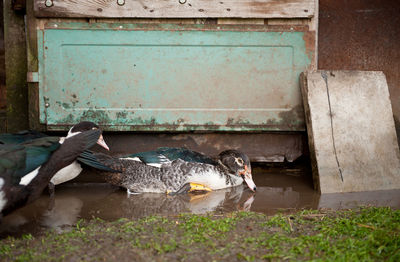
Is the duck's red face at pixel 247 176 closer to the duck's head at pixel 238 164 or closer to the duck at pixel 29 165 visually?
the duck's head at pixel 238 164

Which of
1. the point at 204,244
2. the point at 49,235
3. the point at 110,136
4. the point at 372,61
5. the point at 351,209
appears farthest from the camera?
the point at 372,61

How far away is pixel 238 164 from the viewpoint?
5.39 metres

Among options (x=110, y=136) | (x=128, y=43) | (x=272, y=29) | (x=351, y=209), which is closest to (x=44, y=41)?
(x=128, y=43)

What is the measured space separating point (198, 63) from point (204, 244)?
2.96 meters

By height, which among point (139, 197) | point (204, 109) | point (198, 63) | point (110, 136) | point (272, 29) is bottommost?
point (139, 197)

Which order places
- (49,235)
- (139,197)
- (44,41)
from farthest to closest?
(44,41)
(139,197)
(49,235)

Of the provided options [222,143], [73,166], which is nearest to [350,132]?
[222,143]

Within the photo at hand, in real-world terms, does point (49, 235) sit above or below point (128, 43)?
below

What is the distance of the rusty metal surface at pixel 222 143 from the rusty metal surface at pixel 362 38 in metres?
A: 1.58

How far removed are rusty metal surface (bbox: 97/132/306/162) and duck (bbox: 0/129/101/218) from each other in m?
1.97

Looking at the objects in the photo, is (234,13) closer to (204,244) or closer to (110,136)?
(110,136)

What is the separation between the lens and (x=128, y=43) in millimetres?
5609

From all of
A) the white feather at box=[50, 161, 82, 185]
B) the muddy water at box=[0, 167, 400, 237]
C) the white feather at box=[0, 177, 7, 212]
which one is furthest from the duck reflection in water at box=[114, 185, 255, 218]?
the white feather at box=[0, 177, 7, 212]

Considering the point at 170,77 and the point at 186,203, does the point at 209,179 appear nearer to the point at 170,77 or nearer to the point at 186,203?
the point at 186,203
